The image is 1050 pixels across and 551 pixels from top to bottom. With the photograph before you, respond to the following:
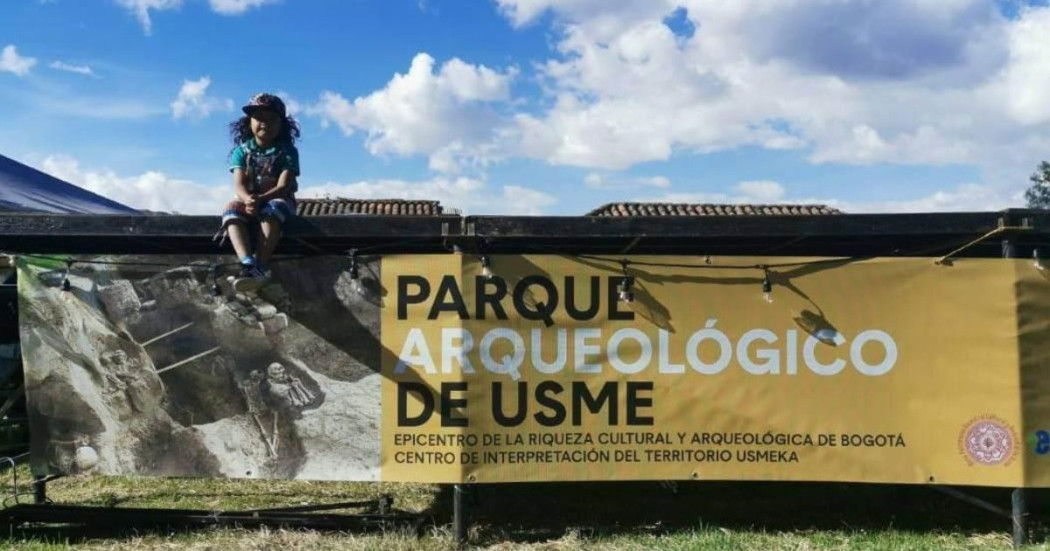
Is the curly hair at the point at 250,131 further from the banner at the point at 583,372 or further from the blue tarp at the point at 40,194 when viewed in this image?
the blue tarp at the point at 40,194

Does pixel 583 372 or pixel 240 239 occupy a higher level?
pixel 240 239

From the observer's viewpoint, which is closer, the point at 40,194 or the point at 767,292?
the point at 767,292

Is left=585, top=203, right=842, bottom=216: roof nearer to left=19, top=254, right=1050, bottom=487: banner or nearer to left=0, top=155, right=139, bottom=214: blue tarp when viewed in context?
left=0, top=155, right=139, bottom=214: blue tarp

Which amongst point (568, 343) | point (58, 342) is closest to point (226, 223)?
point (58, 342)

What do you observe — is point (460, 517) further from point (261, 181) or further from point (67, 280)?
point (67, 280)

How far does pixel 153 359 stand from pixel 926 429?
5.79 metres

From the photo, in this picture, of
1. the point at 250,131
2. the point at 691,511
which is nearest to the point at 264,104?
the point at 250,131

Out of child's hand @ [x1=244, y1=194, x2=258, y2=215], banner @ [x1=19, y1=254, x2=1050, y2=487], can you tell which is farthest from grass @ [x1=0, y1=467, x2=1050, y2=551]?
child's hand @ [x1=244, y1=194, x2=258, y2=215]

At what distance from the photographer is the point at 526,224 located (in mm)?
5707

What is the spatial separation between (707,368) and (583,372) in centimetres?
92

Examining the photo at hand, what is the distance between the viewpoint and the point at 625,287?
5.87 m

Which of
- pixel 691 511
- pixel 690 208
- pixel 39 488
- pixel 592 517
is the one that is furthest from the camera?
pixel 690 208

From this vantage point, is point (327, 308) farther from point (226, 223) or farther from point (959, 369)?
point (959, 369)

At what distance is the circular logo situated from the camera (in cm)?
572
